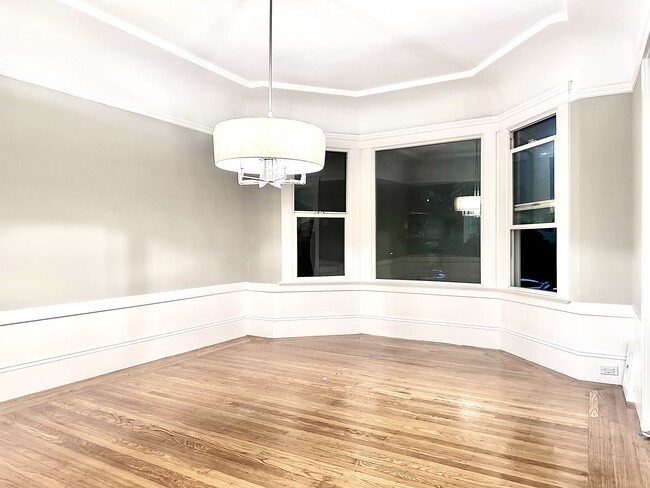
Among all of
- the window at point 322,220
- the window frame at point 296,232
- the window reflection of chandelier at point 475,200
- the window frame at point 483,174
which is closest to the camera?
the window frame at point 483,174

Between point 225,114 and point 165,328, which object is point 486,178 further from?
point 165,328

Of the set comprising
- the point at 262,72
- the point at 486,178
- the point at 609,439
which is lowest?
the point at 609,439

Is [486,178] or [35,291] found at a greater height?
[486,178]

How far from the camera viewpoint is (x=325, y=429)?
119 inches

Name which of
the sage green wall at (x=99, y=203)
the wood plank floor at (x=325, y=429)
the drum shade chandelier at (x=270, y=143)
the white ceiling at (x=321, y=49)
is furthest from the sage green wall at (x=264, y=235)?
the drum shade chandelier at (x=270, y=143)

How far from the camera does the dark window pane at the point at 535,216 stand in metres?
4.46

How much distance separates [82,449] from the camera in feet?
8.93

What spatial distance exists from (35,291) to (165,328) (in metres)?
1.41

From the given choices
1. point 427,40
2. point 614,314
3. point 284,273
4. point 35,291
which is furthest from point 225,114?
point 614,314

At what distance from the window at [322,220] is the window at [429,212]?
0.48 m

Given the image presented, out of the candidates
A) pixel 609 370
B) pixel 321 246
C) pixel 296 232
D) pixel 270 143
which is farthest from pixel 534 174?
pixel 270 143

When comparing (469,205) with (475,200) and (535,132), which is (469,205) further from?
(535,132)

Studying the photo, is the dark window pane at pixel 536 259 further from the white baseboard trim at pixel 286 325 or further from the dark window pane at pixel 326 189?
the dark window pane at pixel 326 189

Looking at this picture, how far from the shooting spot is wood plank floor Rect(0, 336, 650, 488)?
243cm
